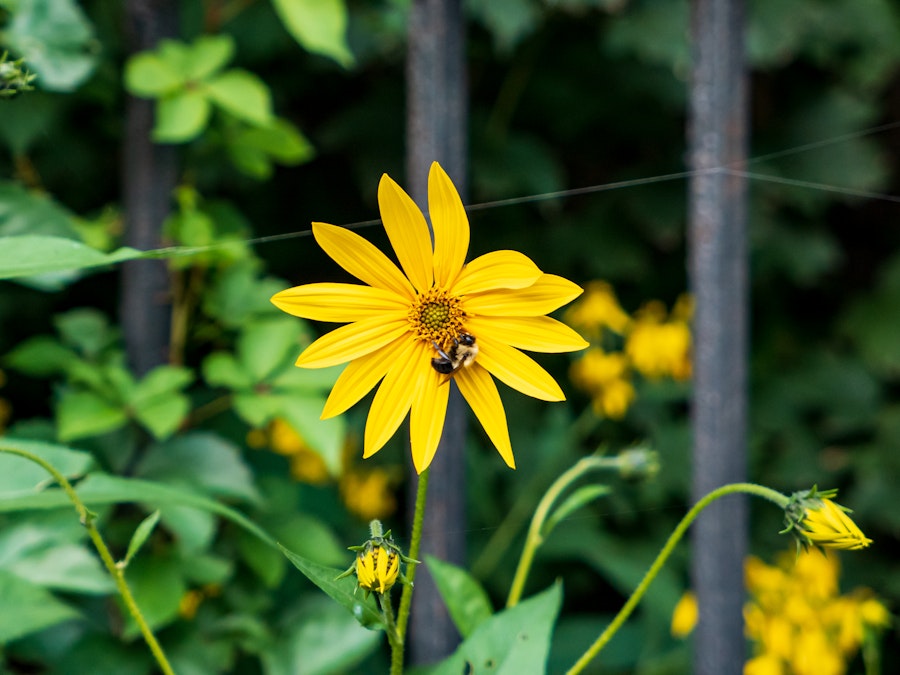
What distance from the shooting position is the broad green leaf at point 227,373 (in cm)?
81

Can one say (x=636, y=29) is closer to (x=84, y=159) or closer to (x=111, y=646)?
(x=84, y=159)

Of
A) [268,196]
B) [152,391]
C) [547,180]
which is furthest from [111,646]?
Answer: [547,180]

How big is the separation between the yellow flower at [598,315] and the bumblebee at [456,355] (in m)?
0.87

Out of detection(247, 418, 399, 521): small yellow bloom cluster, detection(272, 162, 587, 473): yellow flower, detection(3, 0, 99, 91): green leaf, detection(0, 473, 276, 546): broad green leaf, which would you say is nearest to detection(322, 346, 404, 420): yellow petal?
detection(272, 162, 587, 473): yellow flower

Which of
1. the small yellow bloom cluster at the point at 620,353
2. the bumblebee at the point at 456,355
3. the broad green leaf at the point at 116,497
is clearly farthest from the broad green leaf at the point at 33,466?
the small yellow bloom cluster at the point at 620,353

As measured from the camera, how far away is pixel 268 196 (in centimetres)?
131

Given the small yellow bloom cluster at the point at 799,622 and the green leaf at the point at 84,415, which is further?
the small yellow bloom cluster at the point at 799,622

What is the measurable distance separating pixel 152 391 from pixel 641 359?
695 millimetres

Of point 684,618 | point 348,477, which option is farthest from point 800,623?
point 348,477

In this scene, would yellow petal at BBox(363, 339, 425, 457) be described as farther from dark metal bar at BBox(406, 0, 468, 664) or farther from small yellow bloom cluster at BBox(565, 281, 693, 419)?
small yellow bloom cluster at BBox(565, 281, 693, 419)

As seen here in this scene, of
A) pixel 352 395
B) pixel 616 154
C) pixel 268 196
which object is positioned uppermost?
pixel 616 154

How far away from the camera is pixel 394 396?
0.41 metres

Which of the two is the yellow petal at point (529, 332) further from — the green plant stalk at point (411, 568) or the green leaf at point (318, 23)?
the green leaf at point (318, 23)

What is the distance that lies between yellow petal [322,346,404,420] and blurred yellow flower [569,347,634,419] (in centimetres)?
87
